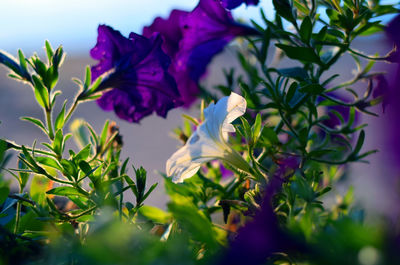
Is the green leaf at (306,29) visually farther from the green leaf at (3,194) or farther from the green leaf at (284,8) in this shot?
the green leaf at (3,194)

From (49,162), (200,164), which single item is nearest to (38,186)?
(49,162)

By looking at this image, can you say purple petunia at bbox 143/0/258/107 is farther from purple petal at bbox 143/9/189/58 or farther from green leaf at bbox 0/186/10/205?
green leaf at bbox 0/186/10/205

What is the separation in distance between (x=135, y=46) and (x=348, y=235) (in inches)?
12.0

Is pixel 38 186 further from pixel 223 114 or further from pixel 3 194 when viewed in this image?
pixel 223 114

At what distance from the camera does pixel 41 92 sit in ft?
1.20

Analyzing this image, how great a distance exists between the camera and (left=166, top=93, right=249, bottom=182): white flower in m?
0.32

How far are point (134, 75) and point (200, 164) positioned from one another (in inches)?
5.9

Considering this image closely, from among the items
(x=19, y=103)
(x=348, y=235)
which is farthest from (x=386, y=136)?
(x=19, y=103)

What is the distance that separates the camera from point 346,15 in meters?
0.35

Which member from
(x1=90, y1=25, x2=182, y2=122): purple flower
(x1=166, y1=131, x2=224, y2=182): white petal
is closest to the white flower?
(x1=166, y1=131, x2=224, y2=182): white petal

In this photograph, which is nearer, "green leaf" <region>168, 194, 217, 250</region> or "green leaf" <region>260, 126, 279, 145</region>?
"green leaf" <region>168, 194, 217, 250</region>

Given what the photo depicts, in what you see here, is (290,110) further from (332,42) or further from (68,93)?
(68,93)

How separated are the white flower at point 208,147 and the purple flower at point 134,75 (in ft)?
0.38

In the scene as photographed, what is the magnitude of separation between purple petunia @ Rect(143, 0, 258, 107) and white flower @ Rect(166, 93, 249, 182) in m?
0.16
